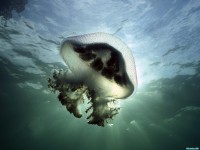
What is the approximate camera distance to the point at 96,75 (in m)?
3.01

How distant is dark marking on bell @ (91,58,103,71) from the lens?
2.83 m

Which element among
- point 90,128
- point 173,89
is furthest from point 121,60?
point 90,128

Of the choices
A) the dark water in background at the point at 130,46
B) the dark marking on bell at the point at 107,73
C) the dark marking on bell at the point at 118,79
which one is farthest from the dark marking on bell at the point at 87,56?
the dark water in background at the point at 130,46

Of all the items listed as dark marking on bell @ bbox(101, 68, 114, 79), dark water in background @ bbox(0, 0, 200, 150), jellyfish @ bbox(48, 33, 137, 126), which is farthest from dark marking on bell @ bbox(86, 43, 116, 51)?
dark water in background @ bbox(0, 0, 200, 150)

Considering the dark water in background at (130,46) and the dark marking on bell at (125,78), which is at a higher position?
the dark water in background at (130,46)

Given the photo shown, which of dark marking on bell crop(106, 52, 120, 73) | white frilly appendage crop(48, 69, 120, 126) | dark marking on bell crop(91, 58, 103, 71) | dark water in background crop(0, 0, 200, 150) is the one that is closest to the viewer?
dark marking on bell crop(106, 52, 120, 73)

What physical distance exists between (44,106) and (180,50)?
19.3 metres

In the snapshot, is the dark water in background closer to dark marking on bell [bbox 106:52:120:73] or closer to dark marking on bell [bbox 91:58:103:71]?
dark marking on bell [bbox 91:58:103:71]

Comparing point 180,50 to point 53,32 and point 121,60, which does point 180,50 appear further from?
point 121,60

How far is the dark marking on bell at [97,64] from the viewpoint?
2.83m

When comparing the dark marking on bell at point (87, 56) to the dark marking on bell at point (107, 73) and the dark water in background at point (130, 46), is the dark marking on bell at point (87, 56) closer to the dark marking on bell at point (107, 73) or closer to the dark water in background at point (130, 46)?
the dark marking on bell at point (107, 73)

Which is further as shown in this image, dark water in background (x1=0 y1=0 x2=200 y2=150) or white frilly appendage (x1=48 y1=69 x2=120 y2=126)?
dark water in background (x1=0 y1=0 x2=200 y2=150)

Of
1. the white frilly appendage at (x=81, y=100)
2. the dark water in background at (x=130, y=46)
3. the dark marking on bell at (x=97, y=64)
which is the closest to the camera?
the dark marking on bell at (x=97, y=64)

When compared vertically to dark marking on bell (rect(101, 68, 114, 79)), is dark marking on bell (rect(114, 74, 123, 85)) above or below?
below
